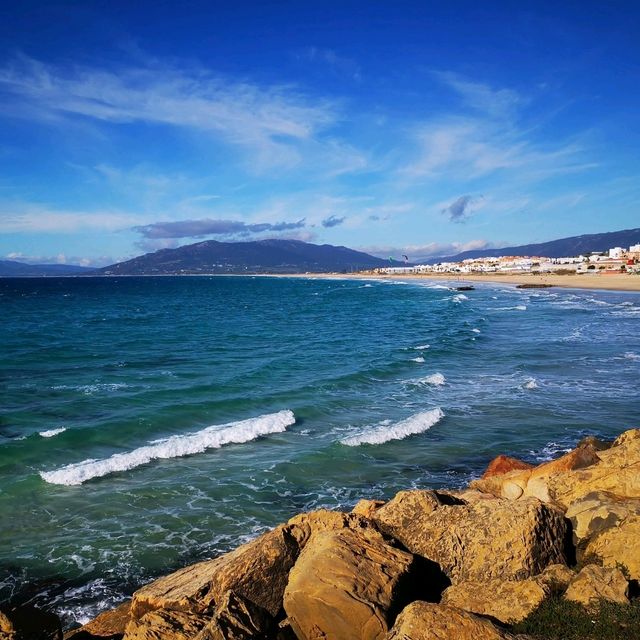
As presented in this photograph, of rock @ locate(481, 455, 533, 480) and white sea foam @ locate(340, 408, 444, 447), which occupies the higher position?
rock @ locate(481, 455, 533, 480)

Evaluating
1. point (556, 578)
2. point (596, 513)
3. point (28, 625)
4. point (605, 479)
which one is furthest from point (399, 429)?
point (28, 625)

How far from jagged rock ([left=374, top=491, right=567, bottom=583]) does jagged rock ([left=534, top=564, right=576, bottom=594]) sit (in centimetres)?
41

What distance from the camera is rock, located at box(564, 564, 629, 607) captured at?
7.11 meters

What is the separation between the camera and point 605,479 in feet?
36.8

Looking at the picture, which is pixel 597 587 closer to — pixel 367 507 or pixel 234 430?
→ pixel 367 507

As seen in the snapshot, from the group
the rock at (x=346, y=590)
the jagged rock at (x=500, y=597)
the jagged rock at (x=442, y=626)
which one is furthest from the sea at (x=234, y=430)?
the jagged rock at (x=442, y=626)

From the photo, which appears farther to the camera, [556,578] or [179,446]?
[179,446]

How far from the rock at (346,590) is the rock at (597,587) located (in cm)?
225

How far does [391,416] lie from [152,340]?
94.0ft

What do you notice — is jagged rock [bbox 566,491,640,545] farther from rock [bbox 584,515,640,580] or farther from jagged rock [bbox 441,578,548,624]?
jagged rock [bbox 441,578,548,624]

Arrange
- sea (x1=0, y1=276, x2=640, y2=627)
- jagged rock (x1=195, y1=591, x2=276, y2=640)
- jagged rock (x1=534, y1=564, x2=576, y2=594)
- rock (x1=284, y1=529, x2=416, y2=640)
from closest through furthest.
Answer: jagged rock (x1=195, y1=591, x2=276, y2=640) → rock (x1=284, y1=529, x2=416, y2=640) → jagged rock (x1=534, y1=564, x2=576, y2=594) → sea (x1=0, y1=276, x2=640, y2=627)

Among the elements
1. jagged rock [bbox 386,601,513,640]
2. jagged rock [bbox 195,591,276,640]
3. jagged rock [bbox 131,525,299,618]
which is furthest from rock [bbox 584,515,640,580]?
jagged rock [bbox 195,591,276,640]

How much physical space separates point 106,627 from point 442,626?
18.9 feet

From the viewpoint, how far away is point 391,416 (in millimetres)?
22156
